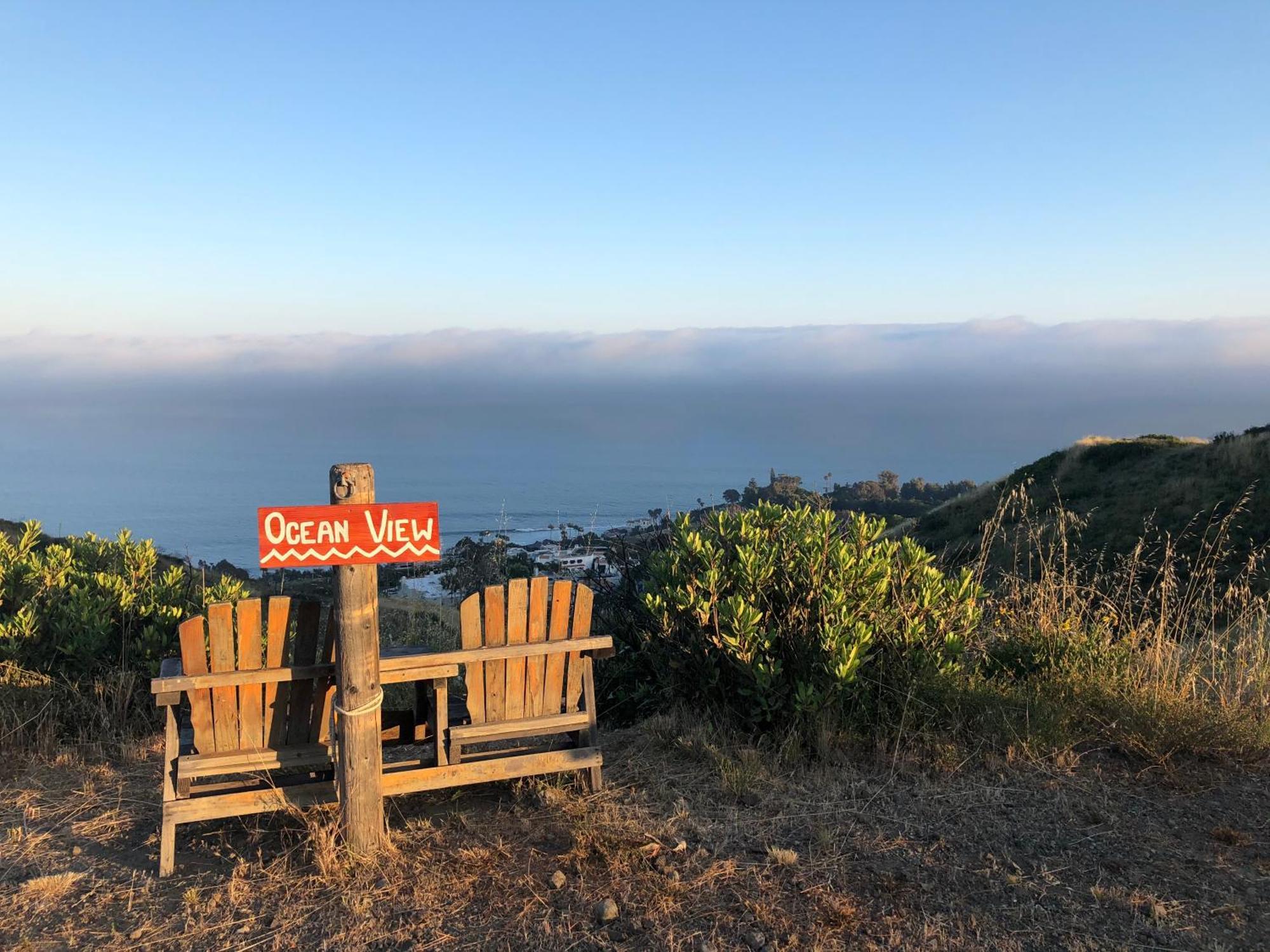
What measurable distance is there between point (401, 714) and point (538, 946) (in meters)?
1.93

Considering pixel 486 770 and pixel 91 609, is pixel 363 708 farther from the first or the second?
pixel 91 609

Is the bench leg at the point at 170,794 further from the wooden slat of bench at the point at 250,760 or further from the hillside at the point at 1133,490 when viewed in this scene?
the hillside at the point at 1133,490

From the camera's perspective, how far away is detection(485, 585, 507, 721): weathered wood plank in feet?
14.0

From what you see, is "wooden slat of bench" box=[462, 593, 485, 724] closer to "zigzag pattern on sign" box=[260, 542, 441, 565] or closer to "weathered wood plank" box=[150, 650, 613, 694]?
"weathered wood plank" box=[150, 650, 613, 694]

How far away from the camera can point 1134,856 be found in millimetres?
3883

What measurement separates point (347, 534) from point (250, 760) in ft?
4.32

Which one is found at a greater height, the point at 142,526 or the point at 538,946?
the point at 538,946

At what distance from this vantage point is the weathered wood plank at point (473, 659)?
423 centimetres

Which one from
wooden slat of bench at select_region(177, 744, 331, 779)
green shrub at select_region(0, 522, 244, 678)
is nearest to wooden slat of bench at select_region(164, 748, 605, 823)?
wooden slat of bench at select_region(177, 744, 331, 779)

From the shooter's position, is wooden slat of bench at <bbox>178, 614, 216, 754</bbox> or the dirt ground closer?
the dirt ground

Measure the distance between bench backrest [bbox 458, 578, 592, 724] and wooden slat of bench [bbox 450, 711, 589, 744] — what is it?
0.04 m

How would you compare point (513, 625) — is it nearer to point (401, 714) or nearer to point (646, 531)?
point (401, 714)

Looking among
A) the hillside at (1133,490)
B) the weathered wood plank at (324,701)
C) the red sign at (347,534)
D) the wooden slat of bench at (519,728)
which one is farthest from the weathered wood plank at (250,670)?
the hillside at (1133,490)

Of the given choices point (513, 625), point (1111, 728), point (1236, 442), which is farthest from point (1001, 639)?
point (1236, 442)
